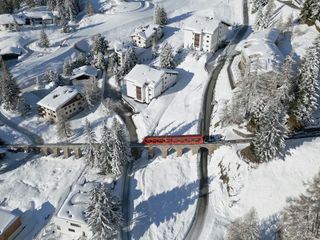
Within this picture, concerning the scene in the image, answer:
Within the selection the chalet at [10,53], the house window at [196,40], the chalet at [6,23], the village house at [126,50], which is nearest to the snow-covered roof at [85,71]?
the village house at [126,50]

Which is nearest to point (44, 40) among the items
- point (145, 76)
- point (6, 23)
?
point (6, 23)

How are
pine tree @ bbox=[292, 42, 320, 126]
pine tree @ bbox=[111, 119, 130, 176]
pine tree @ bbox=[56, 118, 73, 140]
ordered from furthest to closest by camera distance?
pine tree @ bbox=[56, 118, 73, 140] → pine tree @ bbox=[111, 119, 130, 176] → pine tree @ bbox=[292, 42, 320, 126]

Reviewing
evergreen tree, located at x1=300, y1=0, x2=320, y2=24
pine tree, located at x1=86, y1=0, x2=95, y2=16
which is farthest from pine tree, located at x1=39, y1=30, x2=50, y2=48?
evergreen tree, located at x1=300, y1=0, x2=320, y2=24

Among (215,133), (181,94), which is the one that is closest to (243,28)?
(181,94)

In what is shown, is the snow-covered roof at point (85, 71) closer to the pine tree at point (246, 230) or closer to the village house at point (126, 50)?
the village house at point (126, 50)

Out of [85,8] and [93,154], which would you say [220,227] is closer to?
[93,154]

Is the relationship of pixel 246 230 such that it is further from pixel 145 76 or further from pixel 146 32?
pixel 146 32

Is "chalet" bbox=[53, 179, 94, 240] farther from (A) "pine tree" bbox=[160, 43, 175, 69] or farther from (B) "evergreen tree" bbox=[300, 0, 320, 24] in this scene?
(B) "evergreen tree" bbox=[300, 0, 320, 24]
